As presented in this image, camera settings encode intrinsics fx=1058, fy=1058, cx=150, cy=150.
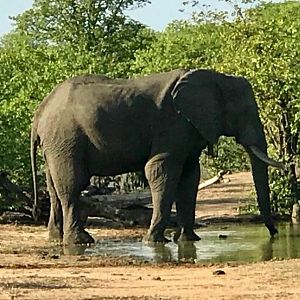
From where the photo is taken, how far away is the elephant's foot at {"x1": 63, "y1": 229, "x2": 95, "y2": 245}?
826 inches

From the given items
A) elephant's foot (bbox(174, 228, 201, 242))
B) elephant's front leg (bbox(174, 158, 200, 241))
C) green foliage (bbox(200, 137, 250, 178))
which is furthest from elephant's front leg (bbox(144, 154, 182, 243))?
green foliage (bbox(200, 137, 250, 178))

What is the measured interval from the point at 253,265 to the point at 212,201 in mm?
18209

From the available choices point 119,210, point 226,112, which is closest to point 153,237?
point 226,112

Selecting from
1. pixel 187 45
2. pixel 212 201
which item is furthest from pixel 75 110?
pixel 187 45

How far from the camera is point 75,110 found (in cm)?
2159

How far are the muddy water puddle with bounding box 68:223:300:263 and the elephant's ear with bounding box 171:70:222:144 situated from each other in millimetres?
2202

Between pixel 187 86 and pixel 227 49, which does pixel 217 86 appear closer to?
pixel 187 86

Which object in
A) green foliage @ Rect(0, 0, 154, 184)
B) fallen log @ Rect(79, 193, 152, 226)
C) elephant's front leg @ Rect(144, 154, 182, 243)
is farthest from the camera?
green foliage @ Rect(0, 0, 154, 184)

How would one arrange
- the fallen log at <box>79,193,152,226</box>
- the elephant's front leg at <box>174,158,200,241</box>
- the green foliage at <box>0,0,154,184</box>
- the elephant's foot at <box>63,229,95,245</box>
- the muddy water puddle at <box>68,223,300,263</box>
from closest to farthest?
the muddy water puddle at <box>68,223,300,263</box> < the elephant's foot at <box>63,229,95,245</box> < the elephant's front leg at <box>174,158,200,241</box> < the fallen log at <box>79,193,152,226</box> < the green foliage at <box>0,0,154,184</box>

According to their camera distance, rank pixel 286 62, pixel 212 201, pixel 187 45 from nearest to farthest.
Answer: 1. pixel 286 62
2. pixel 212 201
3. pixel 187 45

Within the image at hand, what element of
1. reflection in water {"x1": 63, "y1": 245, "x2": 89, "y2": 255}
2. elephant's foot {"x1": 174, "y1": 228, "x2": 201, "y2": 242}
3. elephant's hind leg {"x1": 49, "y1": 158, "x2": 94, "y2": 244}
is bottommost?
reflection in water {"x1": 63, "y1": 245, "x2": 89, "y2": 255}

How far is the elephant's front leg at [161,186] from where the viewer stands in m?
21.1

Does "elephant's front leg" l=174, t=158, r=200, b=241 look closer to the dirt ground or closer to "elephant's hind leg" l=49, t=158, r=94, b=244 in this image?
"elephant's hind leg" l=49, t=158, r=94, b=244

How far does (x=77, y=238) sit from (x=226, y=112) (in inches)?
161
